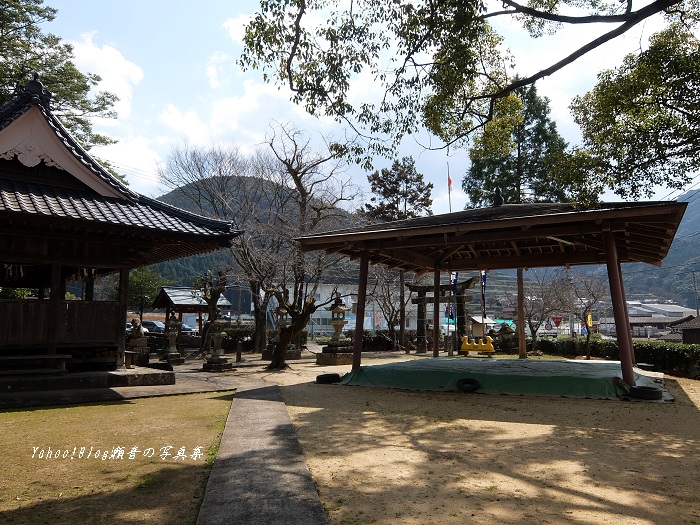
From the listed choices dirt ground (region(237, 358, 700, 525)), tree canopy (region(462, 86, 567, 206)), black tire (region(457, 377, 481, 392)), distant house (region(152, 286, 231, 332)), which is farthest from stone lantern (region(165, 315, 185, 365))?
tree canopy (region(462, 86, 567, 206))

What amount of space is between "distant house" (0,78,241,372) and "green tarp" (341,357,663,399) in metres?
4.68

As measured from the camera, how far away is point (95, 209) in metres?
8.88

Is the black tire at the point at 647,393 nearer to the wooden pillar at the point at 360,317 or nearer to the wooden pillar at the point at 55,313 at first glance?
the wooden pillar at the point at 360,317

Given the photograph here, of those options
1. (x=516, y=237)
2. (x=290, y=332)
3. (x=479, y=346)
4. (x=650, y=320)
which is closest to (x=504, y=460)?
(x=516, y=237)

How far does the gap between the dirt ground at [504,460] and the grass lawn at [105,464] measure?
1.17 meters

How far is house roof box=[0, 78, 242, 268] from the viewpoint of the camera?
27.7ft

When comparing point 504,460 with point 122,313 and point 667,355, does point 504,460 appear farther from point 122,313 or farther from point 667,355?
point 667,355

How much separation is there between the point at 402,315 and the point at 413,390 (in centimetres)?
1975

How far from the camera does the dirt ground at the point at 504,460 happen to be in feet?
11.1

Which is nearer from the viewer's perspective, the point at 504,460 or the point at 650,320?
the point at 504,460

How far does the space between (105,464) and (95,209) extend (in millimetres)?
5829

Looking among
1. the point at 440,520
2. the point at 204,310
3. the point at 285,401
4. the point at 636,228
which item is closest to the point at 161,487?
the point at 440,520

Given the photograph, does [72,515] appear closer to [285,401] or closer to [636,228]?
[285,401]

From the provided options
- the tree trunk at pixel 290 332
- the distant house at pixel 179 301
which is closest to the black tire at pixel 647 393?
the tree trunk at pixel 290 332
